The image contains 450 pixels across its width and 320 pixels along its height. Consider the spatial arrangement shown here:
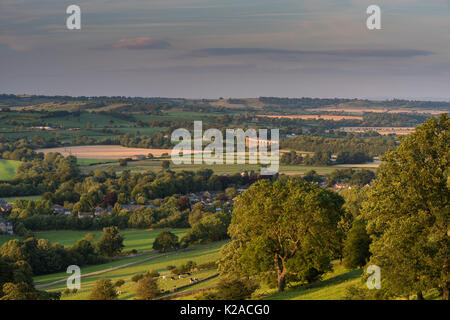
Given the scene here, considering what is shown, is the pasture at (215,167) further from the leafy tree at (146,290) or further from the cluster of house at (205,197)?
the leafy tree at (146,290)

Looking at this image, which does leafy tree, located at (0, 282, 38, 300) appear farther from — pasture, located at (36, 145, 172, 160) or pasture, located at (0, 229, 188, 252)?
pasture, located at (36, 145, 172, 160)

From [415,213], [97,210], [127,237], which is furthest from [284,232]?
[97,210]

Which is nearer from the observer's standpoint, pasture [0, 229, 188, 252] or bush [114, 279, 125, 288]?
bush [114, 279, 125, 288]

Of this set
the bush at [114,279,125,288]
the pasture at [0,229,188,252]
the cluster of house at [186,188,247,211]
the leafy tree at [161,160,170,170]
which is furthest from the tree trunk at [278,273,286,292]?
the leafy tree at [161,160,170,170]

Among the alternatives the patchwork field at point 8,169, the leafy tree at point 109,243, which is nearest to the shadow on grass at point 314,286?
the leafy tree at point 109,243

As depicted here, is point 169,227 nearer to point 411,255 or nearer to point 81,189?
point 81,189

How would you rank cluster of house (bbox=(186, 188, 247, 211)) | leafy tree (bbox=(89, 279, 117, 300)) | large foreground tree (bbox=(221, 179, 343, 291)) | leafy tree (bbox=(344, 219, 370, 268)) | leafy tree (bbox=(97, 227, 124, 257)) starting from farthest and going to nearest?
cluster of house (bbox=(186, 188, 247, 211))
leafy tree (bbox=(97, 227, 124, 257))
leafy tree (bbox=(344, 219, 370, 268))
leafy tree (bbox=(89, 279, 117, 300))
large foreground tree (bbox=(221, 179, 343, 291))
